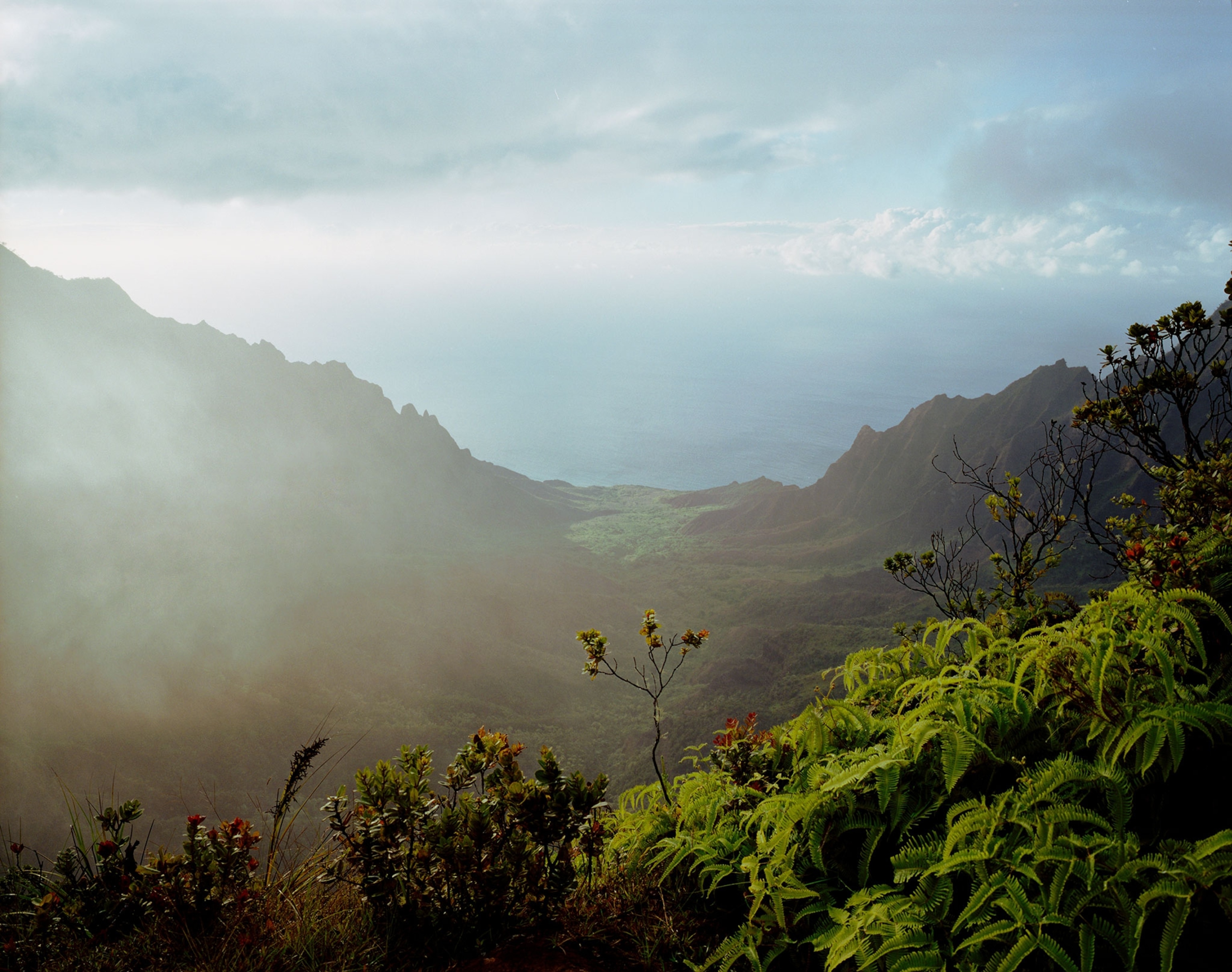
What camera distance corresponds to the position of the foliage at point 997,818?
1.43m

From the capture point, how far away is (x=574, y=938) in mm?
2188

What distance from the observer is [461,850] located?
2311 mm

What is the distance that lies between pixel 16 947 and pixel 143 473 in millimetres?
56369

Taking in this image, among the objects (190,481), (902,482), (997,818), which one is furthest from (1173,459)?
(902,482)

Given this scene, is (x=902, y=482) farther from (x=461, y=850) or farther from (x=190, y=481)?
(x=461, y=850)

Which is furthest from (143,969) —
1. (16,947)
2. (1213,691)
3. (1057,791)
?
(1213,691)

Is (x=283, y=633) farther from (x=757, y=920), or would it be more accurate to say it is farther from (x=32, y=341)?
(x=757, y=920)

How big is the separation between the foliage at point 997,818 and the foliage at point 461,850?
1.30 feet

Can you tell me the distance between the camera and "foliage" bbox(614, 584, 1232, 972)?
143 centimetres

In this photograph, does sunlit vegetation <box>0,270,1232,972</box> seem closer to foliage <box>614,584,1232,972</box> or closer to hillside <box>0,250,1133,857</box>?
foliage <box>614,584,1232,972</box>

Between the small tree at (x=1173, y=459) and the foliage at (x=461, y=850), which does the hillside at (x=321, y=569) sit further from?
the small tree at (x=1173, y=459)

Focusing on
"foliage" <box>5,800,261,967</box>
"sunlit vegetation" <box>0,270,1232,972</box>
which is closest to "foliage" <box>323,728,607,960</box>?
"sunlit vegetation" <box>0,270,1232,972</box>

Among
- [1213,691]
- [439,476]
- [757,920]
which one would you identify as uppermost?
[439,476]

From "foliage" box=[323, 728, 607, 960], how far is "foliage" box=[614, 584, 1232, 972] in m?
0.40
